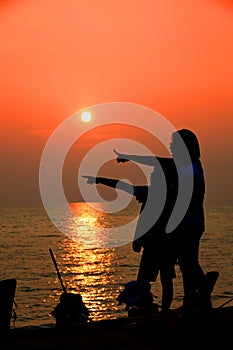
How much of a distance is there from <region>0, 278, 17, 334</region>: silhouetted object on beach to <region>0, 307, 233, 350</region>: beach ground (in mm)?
816

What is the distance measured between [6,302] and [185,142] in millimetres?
3953

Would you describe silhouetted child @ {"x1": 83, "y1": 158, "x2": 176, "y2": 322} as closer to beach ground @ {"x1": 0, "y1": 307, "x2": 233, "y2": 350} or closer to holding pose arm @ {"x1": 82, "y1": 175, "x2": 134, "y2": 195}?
holding pose arm @ {"x1": 82, "y1": 175, "x2": 134, "y2": 195}

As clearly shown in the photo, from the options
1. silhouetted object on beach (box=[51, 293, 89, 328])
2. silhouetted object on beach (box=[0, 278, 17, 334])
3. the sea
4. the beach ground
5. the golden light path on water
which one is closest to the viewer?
the beach ground

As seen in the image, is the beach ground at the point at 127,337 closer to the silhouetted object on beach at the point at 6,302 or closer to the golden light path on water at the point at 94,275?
the silhouetted object on beach at the point at 6,302

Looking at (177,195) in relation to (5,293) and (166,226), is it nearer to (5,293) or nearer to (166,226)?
(166,226)

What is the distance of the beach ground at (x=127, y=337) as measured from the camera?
9367mm

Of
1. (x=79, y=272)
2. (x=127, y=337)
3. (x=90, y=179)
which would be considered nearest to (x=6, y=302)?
(x=127, y=337)

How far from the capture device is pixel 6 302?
11.5 m

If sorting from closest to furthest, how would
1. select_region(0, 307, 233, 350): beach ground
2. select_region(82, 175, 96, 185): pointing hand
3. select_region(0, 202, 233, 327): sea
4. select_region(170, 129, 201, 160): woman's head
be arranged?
select_region(0, 307, 233, 350): beach ground
select_region(170, 129, 201, 160): woman's head
select_region(82, 175, 96, 185): pointing hand
select_region(0, 202, 233, 327): sea

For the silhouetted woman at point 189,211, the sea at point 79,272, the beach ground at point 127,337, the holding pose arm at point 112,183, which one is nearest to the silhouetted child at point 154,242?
the holding pose arm at point 112,183

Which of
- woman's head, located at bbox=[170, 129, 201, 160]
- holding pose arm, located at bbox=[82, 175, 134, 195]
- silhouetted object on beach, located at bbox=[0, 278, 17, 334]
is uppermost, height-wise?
woman's head, located at bbox=[170, 129, 201, 160]

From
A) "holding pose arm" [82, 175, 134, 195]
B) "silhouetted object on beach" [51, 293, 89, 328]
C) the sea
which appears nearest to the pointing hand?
"holding pose arm" [82, 175, 134, 195]

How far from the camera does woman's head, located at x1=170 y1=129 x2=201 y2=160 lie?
10.2m

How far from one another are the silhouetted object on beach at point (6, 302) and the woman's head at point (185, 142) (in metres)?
3.44
